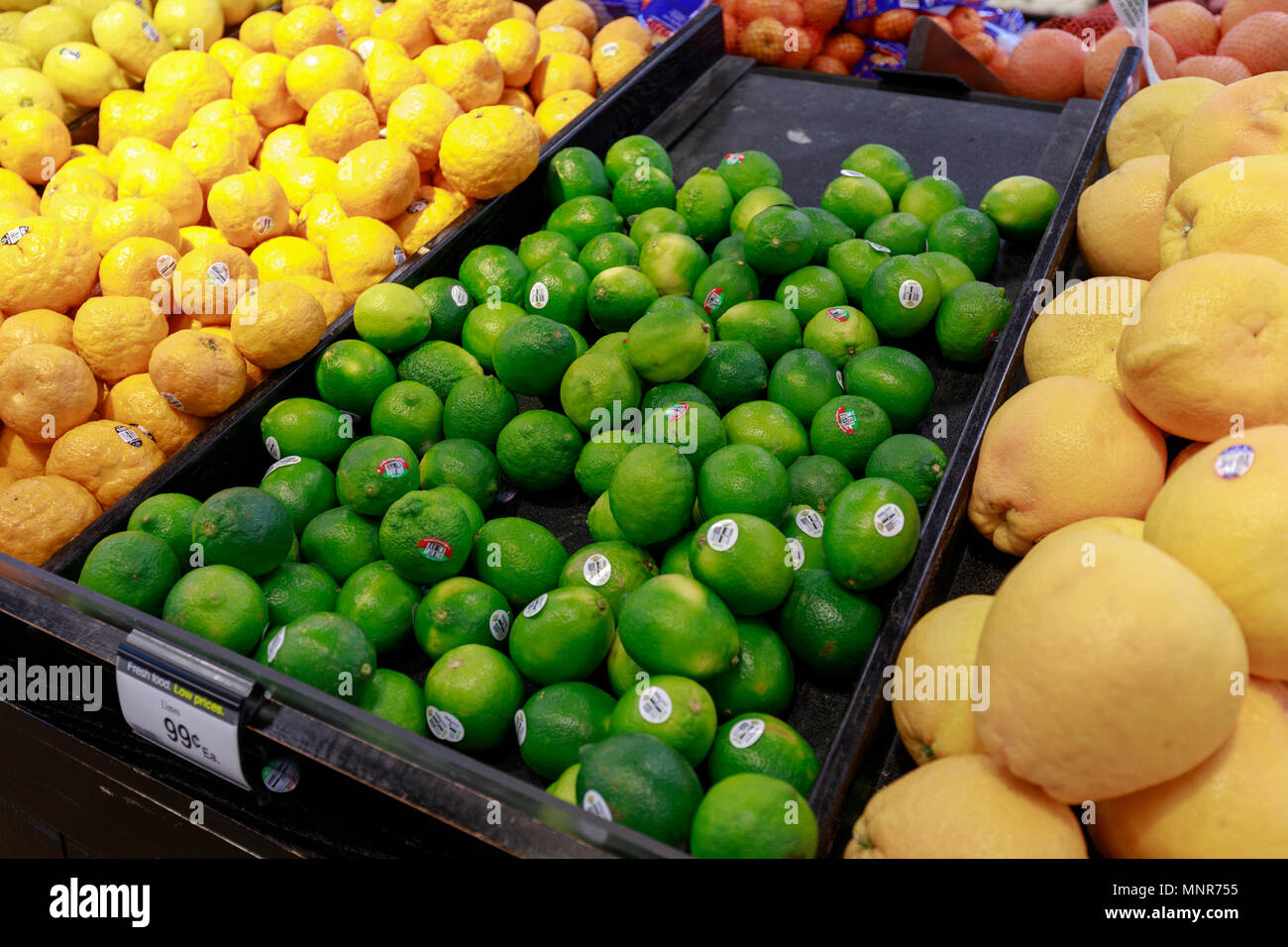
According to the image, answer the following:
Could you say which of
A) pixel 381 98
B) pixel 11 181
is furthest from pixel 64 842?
pixel 381 98

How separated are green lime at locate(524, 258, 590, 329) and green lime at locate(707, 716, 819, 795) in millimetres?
1108

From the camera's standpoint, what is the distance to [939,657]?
1.30m

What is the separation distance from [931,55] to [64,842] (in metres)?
3.28

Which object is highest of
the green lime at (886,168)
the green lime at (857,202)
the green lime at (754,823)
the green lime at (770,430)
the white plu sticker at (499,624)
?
the green lime at (886,168)

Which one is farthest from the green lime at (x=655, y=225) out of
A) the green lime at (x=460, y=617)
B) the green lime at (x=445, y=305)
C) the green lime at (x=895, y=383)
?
the green lime at (x=460, y=617)

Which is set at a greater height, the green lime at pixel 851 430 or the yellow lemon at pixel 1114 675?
the yellow lemon at pixel 1114 675

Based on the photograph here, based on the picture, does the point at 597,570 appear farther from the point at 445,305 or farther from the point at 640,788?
the point at 445,305

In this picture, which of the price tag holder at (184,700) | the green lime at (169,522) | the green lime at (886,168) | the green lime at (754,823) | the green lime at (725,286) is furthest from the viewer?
the green lime at (886,168)

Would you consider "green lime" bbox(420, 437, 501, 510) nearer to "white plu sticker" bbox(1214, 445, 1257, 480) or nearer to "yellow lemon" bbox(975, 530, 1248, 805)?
"yellow lemon" bbox(975, 530, 1248, 805)

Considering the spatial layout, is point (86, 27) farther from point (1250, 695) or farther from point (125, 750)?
point (1250, 695)

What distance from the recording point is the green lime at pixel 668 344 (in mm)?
1782

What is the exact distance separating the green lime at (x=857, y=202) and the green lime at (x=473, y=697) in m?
1.49

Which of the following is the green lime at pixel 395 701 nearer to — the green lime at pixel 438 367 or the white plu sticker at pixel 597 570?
the white plu sticker at pixel 597 570

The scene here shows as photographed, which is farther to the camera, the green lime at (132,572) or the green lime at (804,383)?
the green lime at (804,383)
